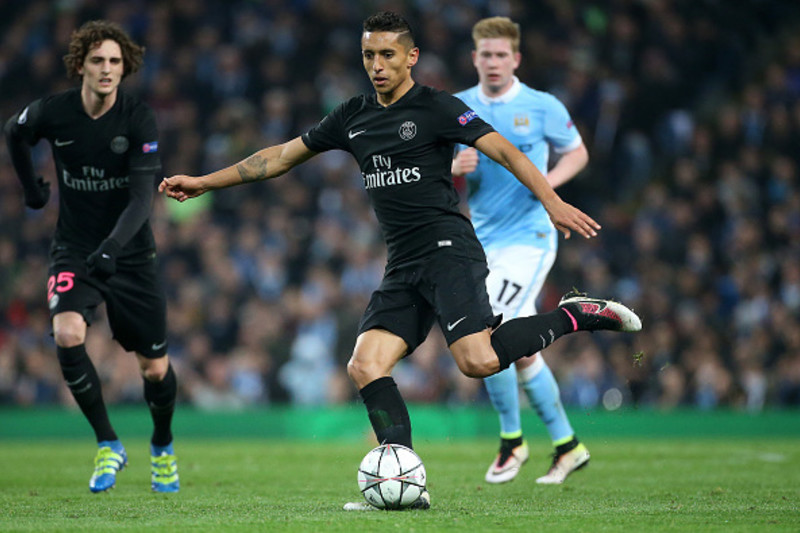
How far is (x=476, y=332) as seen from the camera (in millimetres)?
6371

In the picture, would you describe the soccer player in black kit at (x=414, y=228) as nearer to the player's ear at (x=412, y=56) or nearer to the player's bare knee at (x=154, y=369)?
the player's ear at (x=412, y=56)

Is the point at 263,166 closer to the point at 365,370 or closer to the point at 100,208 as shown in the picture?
the point at 365,370

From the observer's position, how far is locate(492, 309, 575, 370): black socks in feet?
21.1

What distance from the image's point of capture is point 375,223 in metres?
17.8

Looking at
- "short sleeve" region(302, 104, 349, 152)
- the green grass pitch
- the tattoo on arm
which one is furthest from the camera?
the tattoo on arm

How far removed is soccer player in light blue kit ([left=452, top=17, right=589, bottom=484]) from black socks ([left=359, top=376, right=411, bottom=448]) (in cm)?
223

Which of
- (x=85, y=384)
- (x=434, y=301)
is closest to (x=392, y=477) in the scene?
(x=434, y=301)

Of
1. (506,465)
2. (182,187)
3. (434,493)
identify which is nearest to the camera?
(182,187)

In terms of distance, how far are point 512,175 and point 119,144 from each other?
2.81 m

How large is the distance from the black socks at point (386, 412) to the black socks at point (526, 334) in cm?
61

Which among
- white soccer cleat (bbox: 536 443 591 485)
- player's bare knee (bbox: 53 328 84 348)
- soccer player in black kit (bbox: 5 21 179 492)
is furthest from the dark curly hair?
white soccer cleat (bbox: 536 443 591 485)

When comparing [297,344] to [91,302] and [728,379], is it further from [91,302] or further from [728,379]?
[91,302]

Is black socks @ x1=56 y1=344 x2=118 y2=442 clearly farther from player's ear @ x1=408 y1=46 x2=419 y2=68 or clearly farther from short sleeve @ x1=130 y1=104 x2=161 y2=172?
player's ear @ x1=408 y1=46 x2=419 y2=68

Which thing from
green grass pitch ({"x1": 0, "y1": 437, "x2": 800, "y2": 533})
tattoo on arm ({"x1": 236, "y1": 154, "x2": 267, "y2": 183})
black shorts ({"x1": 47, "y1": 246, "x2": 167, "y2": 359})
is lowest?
green grass pitch ({"x1": 0, "y1": 437, "x2": 800, "y2": 533})
